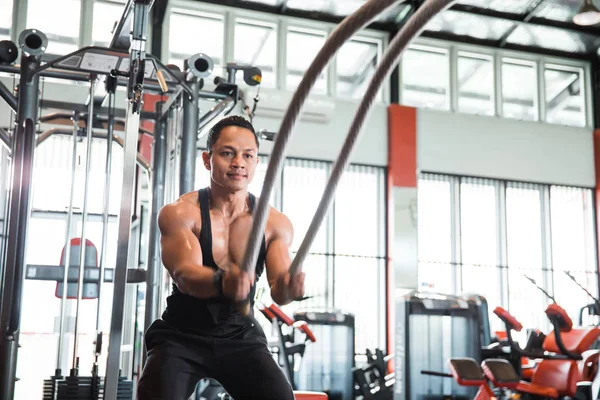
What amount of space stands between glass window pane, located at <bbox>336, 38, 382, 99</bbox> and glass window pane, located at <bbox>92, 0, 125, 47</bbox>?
3.32 metres

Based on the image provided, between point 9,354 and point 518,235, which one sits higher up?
point 518,235

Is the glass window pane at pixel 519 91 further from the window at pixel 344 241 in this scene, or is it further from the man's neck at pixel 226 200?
the man's neck at pixel 226 200

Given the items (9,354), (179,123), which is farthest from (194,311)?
(179,123)

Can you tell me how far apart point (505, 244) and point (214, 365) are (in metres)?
9.72

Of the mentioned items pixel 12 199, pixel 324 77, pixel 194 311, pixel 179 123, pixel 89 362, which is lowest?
pixel 89 362

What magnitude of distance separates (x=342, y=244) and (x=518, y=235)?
9.57 feet

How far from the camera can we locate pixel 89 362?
8.47 metres

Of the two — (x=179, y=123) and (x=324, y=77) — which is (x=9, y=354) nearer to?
(x=179, y=123)

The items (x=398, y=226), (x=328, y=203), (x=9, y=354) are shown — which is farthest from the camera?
(x=398, y=226)

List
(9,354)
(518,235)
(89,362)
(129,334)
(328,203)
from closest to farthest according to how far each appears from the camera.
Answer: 1. (328,203)
2. (9,354)
3. (129,334)
4. (89,362)
5. (518,235)

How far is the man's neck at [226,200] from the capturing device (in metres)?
2.50

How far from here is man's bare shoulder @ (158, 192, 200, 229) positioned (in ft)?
7.74

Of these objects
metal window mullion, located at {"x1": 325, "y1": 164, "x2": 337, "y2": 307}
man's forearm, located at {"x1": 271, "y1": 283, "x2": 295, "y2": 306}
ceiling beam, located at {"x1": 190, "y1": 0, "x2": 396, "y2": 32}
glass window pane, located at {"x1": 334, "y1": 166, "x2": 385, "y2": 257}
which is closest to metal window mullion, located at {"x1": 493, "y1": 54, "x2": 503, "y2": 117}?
ceiling beam, located at {"x1": 190, "y1": 0, "x2": 396, "y2": 32}

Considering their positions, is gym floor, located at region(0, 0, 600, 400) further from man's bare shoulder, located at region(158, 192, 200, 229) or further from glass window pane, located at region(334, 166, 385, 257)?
man's bare shoulder, located at region(158, 192, 200, 229)
